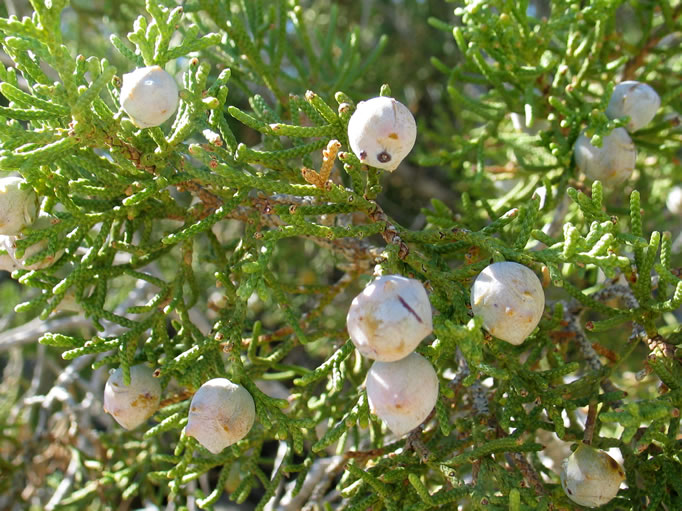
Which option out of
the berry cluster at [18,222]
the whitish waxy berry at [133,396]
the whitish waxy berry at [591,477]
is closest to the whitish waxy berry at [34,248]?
the berry cluster at [18,222]

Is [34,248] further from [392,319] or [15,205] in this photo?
[392,319]

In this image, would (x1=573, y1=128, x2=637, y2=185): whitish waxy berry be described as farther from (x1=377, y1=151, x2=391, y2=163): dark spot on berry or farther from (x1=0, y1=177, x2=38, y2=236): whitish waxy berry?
(x1=0, y1=177, x2=38, y2=236): whitish waxy berry

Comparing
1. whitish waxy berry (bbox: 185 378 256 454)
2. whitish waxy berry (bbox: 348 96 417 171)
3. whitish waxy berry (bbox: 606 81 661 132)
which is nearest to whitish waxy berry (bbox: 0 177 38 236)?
whitish waxy berry (bbox: 185 378 256 454)

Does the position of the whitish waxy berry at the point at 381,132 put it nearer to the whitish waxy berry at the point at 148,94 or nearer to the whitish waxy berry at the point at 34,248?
the whitish waxy berry at the point at 148,94

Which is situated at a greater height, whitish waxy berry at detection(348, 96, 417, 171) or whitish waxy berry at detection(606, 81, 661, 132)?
whitish waxy berry at detection(348, 96, 417, 171)

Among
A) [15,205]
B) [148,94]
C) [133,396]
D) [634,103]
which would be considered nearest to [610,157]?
[634,103]

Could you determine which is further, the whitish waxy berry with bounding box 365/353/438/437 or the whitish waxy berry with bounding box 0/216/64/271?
the whitish waxy berry with bounding box 0/216/64/271
